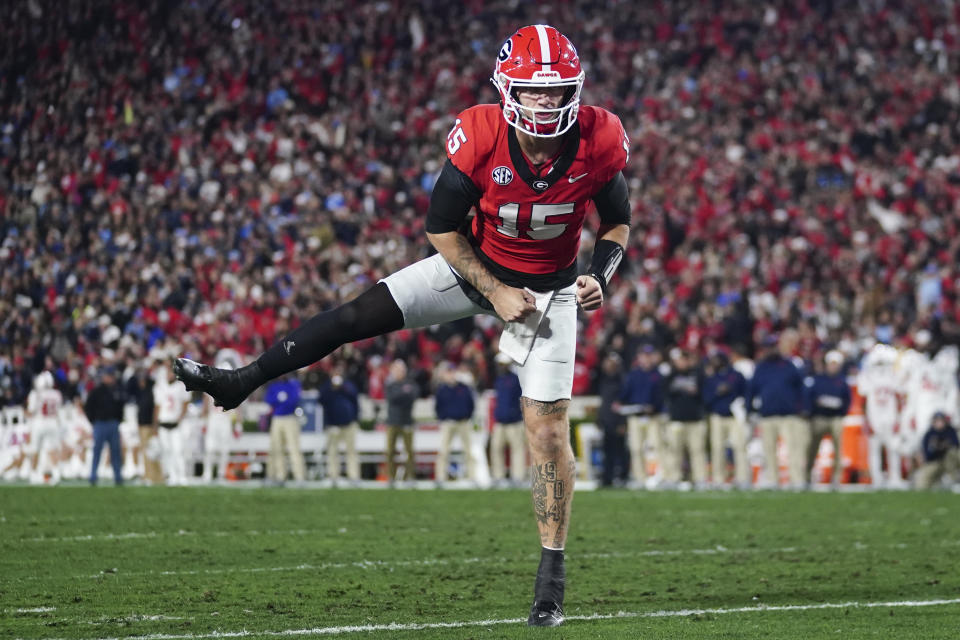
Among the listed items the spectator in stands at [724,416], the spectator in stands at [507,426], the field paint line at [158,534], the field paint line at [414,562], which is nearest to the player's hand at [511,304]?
the field paint line at [414,562]

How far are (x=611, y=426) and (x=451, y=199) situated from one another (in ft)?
43.5

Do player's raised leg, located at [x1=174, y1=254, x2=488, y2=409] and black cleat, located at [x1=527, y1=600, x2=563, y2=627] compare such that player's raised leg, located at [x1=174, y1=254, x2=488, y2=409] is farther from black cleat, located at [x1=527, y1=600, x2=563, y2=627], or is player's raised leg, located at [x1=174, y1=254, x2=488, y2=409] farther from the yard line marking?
the yard line marking

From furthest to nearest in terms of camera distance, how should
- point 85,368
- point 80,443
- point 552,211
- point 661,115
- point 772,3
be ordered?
point 772,3, point 661,115, point 80,443, point 85,368, point 552,211

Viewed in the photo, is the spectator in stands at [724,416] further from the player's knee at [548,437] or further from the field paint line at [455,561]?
the player's knee at [548,437]

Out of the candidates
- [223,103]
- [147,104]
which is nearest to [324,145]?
[223,103]

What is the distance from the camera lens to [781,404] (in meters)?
17.4

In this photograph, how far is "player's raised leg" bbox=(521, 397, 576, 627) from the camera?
5.67 m

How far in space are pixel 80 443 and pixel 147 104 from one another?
16.5ft

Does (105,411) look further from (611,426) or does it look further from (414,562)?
(414,562)

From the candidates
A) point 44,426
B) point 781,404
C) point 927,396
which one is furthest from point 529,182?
point 44,426

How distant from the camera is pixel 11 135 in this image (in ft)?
51.3

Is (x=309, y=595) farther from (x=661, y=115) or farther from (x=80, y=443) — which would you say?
(x=661, y=115)

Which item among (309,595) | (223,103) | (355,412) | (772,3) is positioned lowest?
(309,595)

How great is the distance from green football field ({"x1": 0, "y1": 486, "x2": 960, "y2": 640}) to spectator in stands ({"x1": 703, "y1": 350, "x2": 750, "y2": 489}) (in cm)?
416
